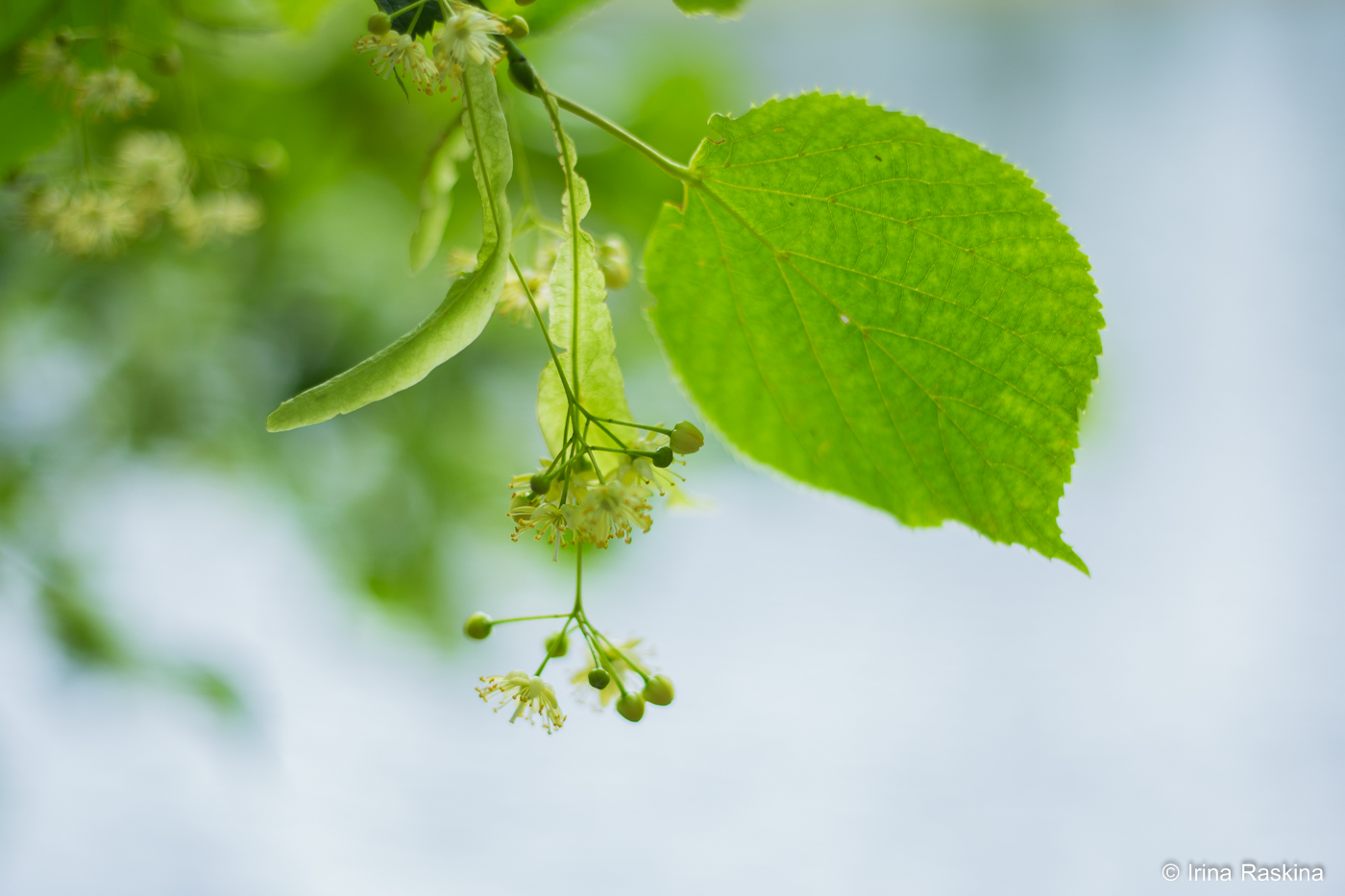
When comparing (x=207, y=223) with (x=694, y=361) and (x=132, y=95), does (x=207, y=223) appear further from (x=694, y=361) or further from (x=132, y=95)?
(x=694, y=361)

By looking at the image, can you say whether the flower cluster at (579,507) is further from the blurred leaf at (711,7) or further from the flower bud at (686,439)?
the blurred leaf at (711,7)

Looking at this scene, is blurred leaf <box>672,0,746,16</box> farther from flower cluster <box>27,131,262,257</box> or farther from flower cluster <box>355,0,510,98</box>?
flower cluster <box>27,131,262,257</box>

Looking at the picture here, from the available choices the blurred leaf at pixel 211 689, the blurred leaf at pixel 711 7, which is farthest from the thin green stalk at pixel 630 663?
the blurred leaf at pixel 211 689

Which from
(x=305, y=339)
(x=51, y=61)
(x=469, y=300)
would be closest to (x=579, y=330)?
(x=469, y=300)

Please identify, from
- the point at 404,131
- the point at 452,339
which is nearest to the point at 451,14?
the point at 452,339

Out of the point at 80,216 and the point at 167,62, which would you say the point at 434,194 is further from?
the point at 80,216

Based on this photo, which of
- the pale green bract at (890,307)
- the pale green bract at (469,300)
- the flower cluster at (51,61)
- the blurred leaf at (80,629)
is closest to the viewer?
the pale green bract at (469,300)

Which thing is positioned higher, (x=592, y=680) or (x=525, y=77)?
(x=525, y=77)
